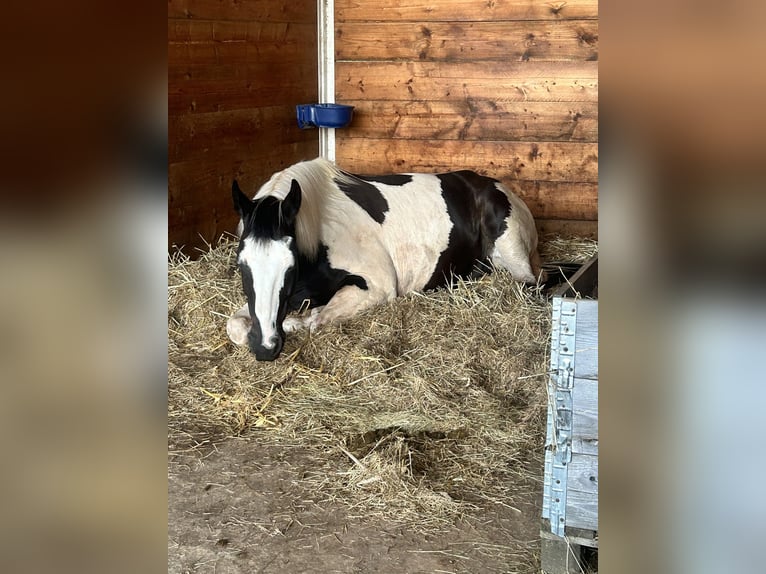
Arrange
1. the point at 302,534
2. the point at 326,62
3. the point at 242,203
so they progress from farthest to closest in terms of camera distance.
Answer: the point at 326,62
the point at 242,203
the point at 302,534

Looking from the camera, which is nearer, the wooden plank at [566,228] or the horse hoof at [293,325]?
the horse hoof at [293,325]

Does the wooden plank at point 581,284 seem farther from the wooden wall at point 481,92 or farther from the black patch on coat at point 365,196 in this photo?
the wooden wall at point 481,92

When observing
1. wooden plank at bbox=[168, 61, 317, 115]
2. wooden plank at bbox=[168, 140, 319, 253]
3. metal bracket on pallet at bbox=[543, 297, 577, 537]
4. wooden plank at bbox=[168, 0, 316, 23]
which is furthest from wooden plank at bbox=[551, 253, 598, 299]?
wooden plank at bbox=[168, 0, 316, 23]

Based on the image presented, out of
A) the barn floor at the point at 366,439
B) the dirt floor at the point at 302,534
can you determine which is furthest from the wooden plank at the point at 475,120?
the dirt floor at the point at 302,534

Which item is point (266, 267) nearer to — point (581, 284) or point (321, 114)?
point (581, 284)

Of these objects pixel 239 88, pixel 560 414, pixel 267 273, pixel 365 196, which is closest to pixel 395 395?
pixel 267 273

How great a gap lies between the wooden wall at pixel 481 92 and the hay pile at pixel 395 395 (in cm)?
217

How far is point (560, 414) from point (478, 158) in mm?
4550

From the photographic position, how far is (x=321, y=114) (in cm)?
605

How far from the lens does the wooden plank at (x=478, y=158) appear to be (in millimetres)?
6059

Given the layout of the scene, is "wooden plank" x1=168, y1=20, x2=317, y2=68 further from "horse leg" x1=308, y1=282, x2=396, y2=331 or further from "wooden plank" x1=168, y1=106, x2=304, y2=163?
"horse leg" x1=308, y1=282, x2=396, y2=331

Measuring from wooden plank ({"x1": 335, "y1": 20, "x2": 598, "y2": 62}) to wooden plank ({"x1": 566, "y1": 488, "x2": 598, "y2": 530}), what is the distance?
15.0 feet
